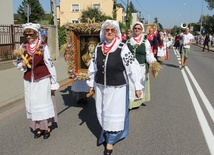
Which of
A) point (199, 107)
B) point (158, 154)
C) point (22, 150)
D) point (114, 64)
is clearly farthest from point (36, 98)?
point (199, 107)

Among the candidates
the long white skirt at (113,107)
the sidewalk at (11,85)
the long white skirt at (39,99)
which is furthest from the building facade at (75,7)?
the long white skirt at (113,107)

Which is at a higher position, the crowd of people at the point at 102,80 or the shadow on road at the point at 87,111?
the crowd of people at the point at 102,80

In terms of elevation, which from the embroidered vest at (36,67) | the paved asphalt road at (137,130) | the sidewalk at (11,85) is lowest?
the paved asphalt road at (137,130)

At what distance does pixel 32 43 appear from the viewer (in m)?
4.27

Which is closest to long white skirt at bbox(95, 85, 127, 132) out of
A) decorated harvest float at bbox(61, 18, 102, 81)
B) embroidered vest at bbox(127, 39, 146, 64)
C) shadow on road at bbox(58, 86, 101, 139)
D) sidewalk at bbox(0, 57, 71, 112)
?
shadow on road at bbox(58, 86, 101, 139)

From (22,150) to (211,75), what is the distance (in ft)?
30.9

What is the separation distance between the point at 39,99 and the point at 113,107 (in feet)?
3.94

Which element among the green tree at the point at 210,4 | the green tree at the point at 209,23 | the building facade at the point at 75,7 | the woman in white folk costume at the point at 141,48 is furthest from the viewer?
the green tree at the point at 209,23

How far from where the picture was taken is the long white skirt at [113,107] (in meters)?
3.90

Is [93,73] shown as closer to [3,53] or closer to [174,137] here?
[174,137]

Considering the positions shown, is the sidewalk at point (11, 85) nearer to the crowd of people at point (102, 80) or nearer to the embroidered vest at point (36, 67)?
the crowd of people at point (102, 80)

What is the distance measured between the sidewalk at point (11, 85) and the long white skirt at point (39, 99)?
2335 mm

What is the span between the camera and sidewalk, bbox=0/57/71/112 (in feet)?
22.3

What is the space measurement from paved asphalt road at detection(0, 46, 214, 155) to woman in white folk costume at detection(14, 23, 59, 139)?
52 centimetres
